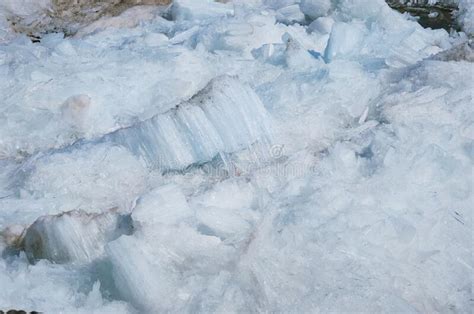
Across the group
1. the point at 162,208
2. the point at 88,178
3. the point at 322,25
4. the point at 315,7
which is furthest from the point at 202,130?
the point at 315,7

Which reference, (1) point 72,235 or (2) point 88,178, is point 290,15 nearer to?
(2) point 88,178

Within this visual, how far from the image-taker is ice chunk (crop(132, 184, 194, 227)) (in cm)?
343

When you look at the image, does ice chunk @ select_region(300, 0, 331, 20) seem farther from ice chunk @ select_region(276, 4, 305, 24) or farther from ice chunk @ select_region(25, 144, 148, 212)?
ice chunk @ select_region(25, 144, 148, 212)

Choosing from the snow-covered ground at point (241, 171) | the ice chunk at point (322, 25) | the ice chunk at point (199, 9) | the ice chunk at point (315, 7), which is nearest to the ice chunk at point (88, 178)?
the snow-covered ground at point (241, 171)

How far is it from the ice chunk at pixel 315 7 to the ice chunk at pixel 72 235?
4.04 meters

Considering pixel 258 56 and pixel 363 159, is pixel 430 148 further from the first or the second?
pixel 258 56

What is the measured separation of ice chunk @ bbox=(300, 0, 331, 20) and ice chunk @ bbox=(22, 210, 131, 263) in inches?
159

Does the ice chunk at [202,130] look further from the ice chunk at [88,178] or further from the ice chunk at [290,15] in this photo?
the ice chunk at [290,15]

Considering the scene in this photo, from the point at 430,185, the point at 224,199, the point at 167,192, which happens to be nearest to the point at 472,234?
the point at 430,185

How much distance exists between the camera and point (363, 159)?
416 cm

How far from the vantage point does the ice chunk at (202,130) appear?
4391mm

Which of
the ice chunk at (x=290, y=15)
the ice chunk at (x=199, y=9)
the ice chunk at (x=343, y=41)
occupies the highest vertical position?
the ice chunk at (x=343, y=41)

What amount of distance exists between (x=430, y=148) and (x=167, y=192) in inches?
63.5

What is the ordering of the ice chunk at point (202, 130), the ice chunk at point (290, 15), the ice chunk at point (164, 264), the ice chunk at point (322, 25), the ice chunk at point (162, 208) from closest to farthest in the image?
the ice chunk at point (164, 264)
the ice chunk at point (162, 208)
the ice chunk at point (202, 130)
the ice chunk at point (322, 25)
the ice chunk at point (290, 15)
